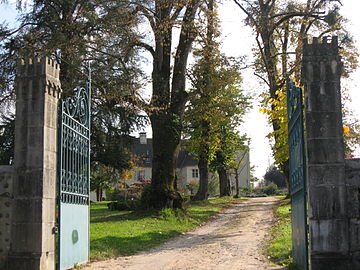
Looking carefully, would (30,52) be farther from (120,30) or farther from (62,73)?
(120,30)

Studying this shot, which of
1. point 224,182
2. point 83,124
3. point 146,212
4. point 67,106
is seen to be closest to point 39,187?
point 67,106

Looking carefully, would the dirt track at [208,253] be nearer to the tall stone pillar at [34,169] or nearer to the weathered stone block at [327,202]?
the tall stone pillar at [34,169]

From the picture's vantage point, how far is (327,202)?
278 inches

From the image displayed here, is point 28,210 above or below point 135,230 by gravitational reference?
above

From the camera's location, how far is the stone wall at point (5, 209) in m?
8.23

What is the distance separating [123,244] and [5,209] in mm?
4891

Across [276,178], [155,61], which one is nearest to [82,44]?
[155,61]

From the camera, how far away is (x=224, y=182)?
40875mm

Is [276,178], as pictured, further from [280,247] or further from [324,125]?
[324,125]

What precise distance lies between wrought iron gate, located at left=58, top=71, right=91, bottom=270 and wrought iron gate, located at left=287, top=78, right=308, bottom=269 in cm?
430

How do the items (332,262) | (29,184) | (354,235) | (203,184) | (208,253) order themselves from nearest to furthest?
(332,262), (354,235), (29,184), (208,253), (203,184)

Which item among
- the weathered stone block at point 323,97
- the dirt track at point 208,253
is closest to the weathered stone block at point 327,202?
the weathered stone block at point 323,97

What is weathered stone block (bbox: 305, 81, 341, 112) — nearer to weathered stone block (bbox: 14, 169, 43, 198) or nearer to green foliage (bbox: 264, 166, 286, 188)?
weathered stone block (bbox: 14, 169, 43, 198)

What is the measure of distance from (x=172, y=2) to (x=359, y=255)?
13420mm
